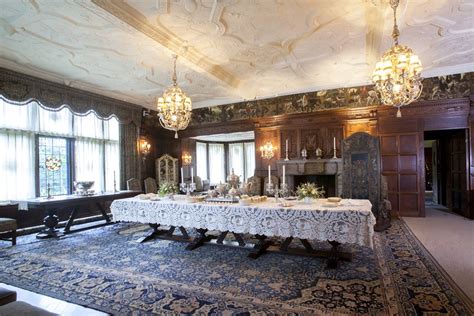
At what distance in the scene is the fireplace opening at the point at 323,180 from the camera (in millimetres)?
8617

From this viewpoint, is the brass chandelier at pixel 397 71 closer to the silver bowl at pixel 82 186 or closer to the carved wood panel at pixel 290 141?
the carved wood panel at pixel 290 141

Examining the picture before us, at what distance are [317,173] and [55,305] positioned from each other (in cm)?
697

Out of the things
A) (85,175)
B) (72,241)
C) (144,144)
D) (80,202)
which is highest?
(144,144)

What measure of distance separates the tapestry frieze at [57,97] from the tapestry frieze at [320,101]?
2.79m

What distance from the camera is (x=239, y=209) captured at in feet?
13.3

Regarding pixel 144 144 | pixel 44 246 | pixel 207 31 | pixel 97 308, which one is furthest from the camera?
pixel 144 144

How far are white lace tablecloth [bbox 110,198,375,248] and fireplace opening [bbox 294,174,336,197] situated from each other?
4.59 meters

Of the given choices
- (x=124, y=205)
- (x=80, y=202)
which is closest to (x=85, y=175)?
(x=80, y=202)

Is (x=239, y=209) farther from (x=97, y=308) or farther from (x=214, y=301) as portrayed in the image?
(x=97, y=308)

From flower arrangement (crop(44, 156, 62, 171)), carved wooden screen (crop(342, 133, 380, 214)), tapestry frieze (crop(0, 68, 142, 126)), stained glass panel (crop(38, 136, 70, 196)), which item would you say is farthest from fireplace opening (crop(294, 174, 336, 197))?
stained glass panel (crop(38, 136, 70, 196))

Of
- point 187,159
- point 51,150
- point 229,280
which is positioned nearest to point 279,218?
point 229,280

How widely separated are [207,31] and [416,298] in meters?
4.90

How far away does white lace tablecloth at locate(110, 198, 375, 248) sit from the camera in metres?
3.46

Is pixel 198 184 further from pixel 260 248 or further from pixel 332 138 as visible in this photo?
pixel 260 248
